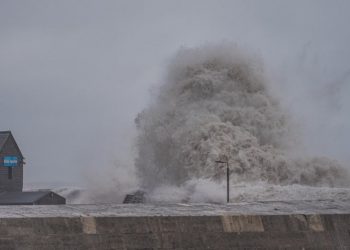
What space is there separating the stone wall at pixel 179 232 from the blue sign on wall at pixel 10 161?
34465mm

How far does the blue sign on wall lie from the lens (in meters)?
41.6

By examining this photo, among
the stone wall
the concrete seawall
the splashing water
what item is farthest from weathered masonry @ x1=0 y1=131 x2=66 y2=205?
the stone wall

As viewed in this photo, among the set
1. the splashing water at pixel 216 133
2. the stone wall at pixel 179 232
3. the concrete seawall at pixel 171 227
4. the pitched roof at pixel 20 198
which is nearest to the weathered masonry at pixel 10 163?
the pitched roof at pixel 20 198

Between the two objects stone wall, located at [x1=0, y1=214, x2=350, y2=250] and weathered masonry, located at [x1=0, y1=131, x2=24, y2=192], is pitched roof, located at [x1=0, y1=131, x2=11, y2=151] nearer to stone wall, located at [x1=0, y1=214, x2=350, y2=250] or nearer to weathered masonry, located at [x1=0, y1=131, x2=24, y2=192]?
weathered masonry, located at [x1=0, y1=131, x2=24, y2=192]

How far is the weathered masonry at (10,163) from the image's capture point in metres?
41.3

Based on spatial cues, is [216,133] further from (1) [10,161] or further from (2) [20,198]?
(1) [10,161]

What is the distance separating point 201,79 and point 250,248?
27.8m

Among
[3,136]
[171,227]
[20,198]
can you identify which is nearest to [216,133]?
[20,198]

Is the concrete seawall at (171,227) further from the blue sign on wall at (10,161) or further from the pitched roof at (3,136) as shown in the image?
the blue sign on wall at (10,161)

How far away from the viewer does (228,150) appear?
3055 cm

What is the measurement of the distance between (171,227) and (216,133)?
2292cm

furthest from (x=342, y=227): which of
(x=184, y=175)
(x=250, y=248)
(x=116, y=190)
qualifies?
(x=116, y=190)

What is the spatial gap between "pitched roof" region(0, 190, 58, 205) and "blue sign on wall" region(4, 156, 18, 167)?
2.40 metres

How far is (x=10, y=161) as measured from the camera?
42031mm
